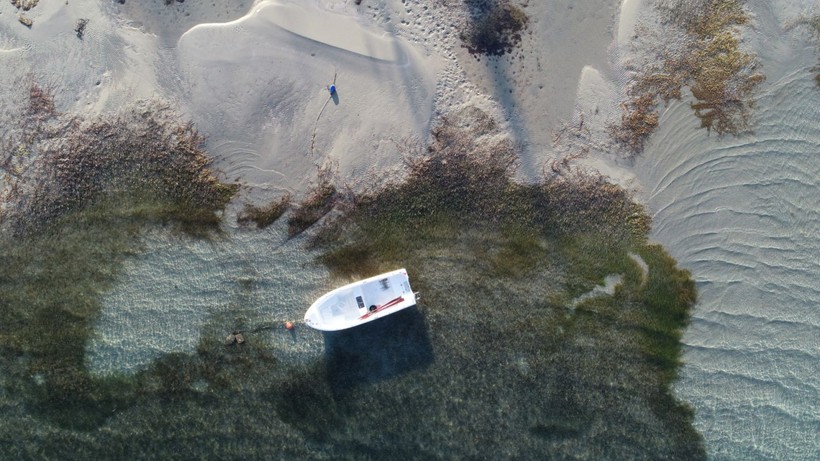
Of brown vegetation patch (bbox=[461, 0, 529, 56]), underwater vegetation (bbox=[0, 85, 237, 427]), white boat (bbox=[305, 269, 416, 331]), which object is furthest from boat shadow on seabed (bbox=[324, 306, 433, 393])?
brown vegetation patch (bbox=[461, 0, 529, 56])

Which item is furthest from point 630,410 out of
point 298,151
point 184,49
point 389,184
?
point 184,49

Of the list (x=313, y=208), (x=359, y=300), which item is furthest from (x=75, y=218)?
(x=359, y=300)

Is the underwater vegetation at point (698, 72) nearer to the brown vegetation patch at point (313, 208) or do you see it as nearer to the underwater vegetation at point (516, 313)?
the underwater vegetation at point (516, 313)

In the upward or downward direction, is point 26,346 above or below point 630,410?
below

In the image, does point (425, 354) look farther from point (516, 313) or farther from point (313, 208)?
point (313, 208)

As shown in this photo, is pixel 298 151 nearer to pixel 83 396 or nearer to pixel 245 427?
pixel 245 427

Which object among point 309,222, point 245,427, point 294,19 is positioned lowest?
point 245,427

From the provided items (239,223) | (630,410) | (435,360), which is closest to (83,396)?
(239,223)
